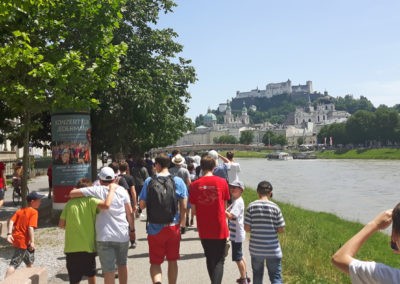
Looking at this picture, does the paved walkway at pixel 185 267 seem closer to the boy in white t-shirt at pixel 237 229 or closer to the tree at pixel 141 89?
the boy in white t-shirt at pixel 237 229

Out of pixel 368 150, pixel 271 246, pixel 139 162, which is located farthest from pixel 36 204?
pixel 368 150

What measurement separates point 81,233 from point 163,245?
1.13 m

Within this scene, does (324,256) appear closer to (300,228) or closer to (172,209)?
(300,228)

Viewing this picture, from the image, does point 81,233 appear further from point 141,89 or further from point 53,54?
point 141,89

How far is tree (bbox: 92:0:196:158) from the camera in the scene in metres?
21.5

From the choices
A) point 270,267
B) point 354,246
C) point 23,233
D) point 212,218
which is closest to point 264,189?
point 212,218

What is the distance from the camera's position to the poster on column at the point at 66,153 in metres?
14.3

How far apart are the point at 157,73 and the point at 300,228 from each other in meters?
10.8

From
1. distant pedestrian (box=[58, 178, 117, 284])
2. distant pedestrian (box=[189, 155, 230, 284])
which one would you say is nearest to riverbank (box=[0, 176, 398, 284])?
distant pedestrian (box=[189, 155, 230, 284])

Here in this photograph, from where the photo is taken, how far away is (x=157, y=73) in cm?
2286

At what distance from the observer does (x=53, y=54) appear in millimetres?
12766

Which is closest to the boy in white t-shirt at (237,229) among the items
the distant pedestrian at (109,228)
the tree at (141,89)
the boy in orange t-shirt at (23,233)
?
the distant pedestrian at (109,228)

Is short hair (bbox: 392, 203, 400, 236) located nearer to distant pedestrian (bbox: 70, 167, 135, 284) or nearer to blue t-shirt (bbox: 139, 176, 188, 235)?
blue t-shirt (bbox: 139, 176, 188, 235)

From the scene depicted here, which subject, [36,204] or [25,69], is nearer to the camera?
[36,204]
